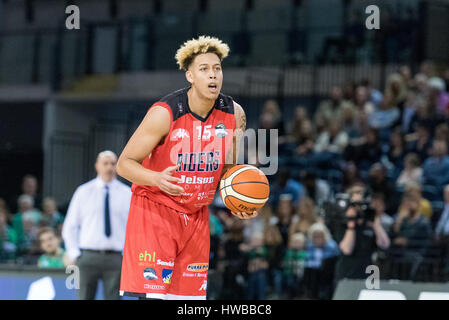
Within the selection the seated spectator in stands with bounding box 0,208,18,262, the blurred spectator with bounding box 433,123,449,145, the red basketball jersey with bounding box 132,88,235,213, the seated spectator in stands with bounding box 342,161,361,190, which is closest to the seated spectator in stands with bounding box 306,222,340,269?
the seated spectator in stands with bounding box 342,161,361,190

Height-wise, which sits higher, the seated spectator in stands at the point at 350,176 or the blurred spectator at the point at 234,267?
the seated spectator in stands at the point at 350,176

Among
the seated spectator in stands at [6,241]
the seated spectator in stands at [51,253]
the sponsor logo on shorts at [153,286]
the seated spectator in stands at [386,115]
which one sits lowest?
the seated spectator in stands at [6,241]

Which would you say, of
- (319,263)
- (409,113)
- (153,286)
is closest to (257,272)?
(319,263)

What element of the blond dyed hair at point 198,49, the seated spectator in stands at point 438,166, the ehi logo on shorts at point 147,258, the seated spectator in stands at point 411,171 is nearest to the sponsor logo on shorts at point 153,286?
the ehi logo on shorts at point 147,258

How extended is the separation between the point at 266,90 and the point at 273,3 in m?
2.99

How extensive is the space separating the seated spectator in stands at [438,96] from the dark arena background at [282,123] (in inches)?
1.2

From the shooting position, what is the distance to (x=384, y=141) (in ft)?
41.3

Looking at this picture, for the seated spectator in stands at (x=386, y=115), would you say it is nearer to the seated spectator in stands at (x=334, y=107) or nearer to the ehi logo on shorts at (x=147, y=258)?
the seated spectator in stands at (x=334, y=107)

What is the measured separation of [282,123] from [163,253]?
8.35 m

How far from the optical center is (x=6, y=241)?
468 inches

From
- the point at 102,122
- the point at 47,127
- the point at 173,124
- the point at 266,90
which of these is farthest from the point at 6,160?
the point at 173,124

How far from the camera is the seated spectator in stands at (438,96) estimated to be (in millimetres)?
11938
